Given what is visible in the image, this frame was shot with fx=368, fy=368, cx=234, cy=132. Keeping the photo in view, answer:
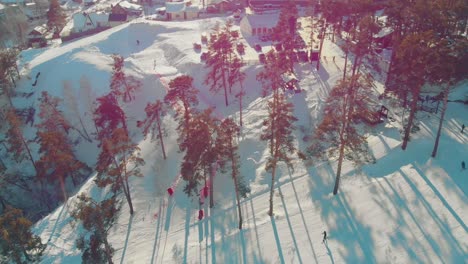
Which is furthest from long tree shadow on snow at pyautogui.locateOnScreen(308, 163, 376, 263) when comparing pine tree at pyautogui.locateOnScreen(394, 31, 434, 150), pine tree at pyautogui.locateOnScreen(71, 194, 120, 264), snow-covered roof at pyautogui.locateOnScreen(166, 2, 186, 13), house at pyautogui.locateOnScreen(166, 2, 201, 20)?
snow-covered roof at pyautogui.locateOnScreen(166, 2, 186, 13)

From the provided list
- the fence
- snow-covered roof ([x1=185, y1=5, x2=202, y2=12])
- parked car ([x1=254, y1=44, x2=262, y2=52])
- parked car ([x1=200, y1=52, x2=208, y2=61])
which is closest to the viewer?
parked car ([x1=200, y1=52, x2=208, y2=61])

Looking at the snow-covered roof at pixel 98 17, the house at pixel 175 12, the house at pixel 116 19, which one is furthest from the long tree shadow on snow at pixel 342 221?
the snow-covered roof at pixel 98 17

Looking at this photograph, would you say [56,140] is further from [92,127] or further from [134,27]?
[134,27]

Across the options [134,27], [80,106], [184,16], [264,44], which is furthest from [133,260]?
[184,16]

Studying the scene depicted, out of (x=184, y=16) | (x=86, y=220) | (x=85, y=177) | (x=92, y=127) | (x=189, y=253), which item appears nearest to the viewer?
(x=86, y=220)

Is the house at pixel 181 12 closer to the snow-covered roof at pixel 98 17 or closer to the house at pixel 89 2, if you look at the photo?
the snow-covered roof at pixel 98 17

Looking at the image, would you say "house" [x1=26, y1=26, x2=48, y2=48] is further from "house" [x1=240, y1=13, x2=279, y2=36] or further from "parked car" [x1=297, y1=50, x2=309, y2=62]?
"parked car" [x1=297, y1=50, x2=309, y2=62]
